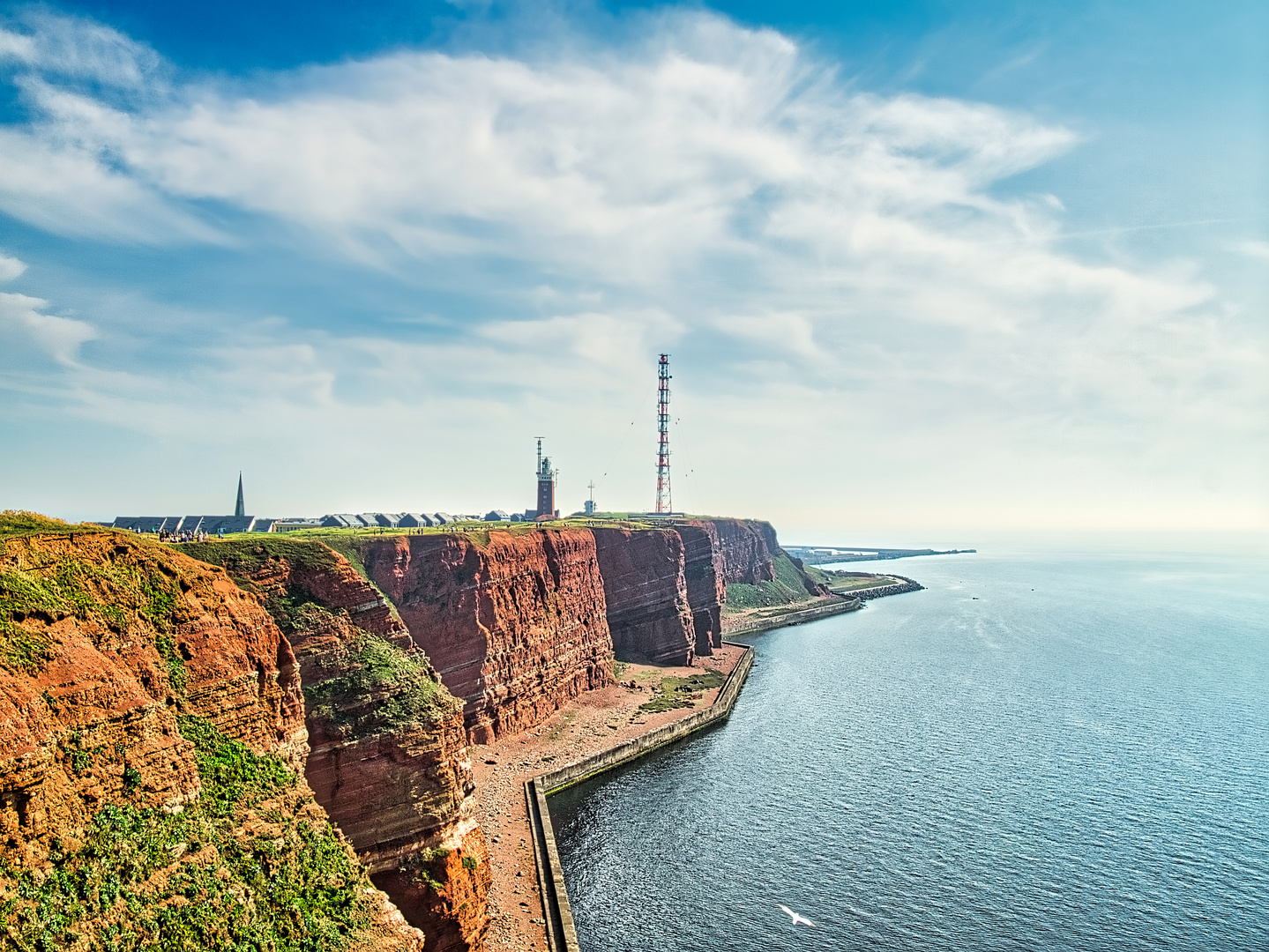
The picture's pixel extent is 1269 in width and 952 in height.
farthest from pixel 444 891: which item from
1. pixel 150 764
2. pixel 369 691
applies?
pixel 150 764

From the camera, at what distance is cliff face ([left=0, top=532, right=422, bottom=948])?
18188 millimetres

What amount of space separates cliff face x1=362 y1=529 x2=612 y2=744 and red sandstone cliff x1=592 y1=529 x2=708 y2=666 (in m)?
16.9

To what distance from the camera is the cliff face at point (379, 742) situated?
108ft

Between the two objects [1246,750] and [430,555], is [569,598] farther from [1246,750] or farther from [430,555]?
[1246,750]

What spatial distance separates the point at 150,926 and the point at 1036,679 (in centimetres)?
10978

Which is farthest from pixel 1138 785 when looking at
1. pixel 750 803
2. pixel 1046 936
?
pixel 750 803

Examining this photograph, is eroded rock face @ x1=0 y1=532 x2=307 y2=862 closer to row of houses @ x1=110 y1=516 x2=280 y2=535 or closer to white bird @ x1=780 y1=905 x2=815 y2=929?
white bird @ x1=780 y1=905 x2=815 y2=929

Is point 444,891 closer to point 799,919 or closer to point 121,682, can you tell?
point 121,682

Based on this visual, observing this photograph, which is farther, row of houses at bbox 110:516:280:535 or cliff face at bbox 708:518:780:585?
cliff face at bbox 708:518:780:585

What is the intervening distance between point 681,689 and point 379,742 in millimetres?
61319

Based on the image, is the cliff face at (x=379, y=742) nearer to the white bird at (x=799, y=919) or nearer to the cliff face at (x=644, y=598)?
the white bird at (x=799, y=919)

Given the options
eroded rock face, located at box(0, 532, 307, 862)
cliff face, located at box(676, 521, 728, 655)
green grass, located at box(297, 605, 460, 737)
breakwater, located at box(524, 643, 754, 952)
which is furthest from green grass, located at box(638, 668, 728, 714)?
eroded rock face, located at box(0, 532, 307, 862)

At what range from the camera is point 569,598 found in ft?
279

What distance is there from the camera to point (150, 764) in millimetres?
21438
